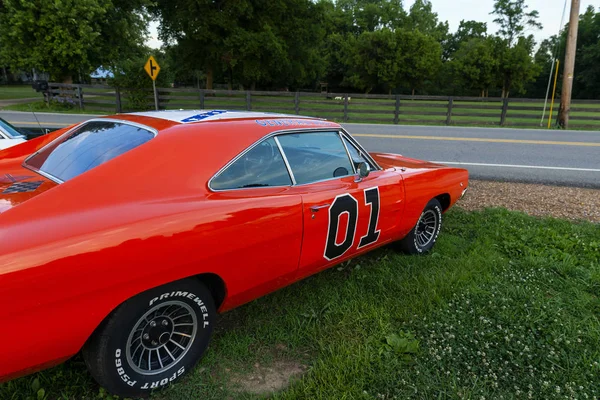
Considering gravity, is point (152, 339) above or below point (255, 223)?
below

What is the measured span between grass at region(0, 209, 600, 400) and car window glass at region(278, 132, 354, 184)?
953 mm

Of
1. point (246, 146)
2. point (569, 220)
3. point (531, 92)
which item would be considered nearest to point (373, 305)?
point (246, 146)

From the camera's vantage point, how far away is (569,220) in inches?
192

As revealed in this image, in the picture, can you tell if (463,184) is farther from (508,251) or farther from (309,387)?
(309,387)

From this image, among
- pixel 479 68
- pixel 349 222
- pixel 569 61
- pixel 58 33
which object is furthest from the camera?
pixel 479 68

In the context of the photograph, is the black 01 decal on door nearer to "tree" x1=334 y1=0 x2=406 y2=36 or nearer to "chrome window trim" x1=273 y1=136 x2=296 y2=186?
"chrome window trim" x1=273 y1=136 x2=296 y2=186

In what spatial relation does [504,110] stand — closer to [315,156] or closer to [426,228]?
[426,228]

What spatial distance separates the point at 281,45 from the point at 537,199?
26.5 m

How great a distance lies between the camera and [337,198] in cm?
278

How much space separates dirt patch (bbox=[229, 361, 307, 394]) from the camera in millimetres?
2221

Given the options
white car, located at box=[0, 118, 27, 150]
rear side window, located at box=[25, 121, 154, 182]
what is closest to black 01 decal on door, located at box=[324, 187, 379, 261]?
rear side window, located at box=[25, 121, 154, 182]

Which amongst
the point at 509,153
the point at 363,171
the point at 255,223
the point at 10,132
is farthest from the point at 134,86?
the point at 255,223

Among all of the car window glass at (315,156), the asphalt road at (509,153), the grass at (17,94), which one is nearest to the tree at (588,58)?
the asphalt road at (509,153)

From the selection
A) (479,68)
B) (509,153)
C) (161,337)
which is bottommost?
(161,337)
